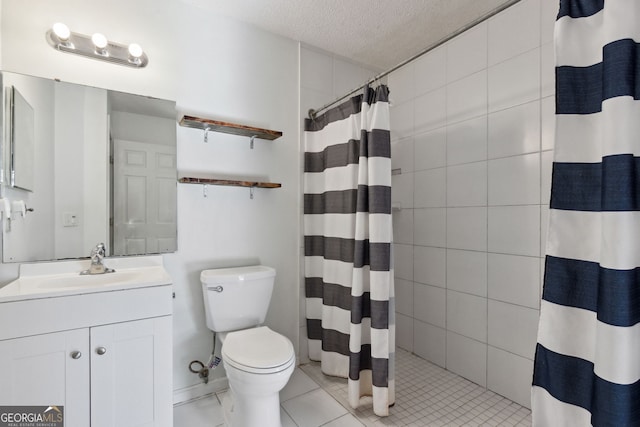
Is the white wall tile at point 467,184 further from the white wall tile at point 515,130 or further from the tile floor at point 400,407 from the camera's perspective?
the tile floor at point 400,407

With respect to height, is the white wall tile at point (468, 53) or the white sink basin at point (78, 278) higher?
the white wall tile at point (468, 53)

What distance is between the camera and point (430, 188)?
7.73 feet

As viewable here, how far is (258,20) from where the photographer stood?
6.79 feet

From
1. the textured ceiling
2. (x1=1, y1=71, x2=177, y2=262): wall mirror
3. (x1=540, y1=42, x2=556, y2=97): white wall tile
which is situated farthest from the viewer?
the textured ceiling

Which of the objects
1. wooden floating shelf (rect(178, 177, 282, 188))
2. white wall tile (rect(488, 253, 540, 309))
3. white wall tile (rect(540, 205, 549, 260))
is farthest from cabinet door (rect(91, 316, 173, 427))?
white wall tile (rect(540, 205, 549, 260))

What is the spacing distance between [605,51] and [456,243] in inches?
58.0

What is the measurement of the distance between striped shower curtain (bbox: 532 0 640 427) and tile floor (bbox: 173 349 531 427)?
2.65 ft

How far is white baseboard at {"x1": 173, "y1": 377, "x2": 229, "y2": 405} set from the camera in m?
1.84

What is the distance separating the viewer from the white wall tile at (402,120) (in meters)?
2.54

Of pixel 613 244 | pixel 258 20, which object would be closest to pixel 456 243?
pixel 613 244

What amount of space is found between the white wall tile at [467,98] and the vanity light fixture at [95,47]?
2.09 meters

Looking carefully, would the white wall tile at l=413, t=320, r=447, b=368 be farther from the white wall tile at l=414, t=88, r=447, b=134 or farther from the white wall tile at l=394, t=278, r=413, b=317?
the white wall tile at l=414, t=88, r=447, b=134

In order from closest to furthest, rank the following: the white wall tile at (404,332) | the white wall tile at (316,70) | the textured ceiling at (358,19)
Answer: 1. the textured ceiling at (358,19)
2. the white wall tile at (316,70)
3. the white wall tile at (404,332)
